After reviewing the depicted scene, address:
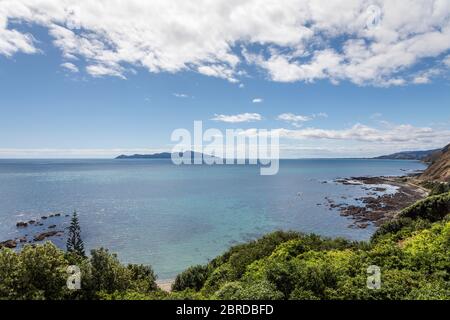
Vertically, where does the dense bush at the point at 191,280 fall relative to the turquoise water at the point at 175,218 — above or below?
above

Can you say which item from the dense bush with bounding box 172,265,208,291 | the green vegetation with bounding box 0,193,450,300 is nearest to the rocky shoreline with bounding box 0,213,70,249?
the dense bush with bounding box 172,265,208,291

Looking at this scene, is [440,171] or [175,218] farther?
[440,171]

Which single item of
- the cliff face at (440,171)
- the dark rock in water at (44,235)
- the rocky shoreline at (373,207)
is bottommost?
the dark rock in water at (44,235)

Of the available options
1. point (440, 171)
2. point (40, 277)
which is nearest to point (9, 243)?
point (40, 277)

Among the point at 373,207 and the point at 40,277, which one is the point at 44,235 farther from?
the point at 373,207

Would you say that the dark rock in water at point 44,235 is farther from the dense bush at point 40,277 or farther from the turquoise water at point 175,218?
the dense bush at point 40,277

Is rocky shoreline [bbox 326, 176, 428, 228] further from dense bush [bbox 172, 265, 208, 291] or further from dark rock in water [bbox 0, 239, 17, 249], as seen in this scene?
dark rock in water [bbox 0, 239, 17, 249]

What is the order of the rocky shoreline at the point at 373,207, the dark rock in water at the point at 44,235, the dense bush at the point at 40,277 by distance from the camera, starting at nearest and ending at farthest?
the dense bush at the point at 40,277
the dark rock in water at the point at 44,235
the rocky shoreline at the point at 373,207

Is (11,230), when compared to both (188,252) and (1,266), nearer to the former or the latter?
(188,252)

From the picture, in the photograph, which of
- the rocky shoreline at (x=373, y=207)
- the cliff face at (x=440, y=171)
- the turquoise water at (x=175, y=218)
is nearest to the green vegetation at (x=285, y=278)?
the turquoise water at (x=175, y=218)
